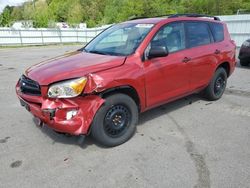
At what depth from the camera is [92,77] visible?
10.7ft

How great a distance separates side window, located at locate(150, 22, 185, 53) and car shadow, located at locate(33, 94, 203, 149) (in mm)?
1319

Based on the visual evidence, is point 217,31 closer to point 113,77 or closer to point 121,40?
point 121,40

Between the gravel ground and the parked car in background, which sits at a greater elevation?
the parked car in background

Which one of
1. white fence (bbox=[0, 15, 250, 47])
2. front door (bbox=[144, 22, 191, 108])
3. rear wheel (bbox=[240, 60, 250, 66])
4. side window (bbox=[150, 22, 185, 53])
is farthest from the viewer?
white fence (bbox=[0, 15, 250, 47])

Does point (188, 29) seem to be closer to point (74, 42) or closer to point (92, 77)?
point (92, 77)

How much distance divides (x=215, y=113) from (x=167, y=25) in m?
1.99

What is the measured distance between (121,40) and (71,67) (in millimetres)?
1208

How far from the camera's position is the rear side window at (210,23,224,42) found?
5.36m

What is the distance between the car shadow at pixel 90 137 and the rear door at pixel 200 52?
0.65 meters

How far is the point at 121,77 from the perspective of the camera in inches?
138

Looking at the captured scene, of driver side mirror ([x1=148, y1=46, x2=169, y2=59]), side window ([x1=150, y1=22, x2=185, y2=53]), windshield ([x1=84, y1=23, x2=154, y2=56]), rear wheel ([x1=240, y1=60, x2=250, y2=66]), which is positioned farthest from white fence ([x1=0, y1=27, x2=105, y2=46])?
driver side mirror ([x1=148, y1=46, x2=169, y2=59])

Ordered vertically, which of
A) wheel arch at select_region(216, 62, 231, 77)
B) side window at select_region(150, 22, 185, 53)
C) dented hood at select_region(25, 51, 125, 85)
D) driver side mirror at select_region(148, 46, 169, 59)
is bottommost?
wheel arch at select_region(216, 62, 231, 77)

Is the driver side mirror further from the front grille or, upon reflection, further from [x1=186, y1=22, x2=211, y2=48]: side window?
the front grille

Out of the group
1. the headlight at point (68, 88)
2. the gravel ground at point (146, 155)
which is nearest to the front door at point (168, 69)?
the gravel ground at point (146, 155)
